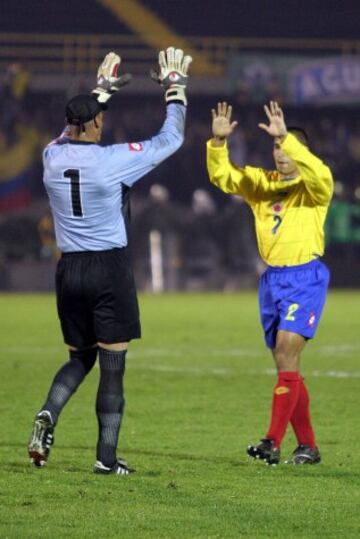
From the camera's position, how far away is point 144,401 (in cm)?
1104

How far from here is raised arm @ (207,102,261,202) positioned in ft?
26.0

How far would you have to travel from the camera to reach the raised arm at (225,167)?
7922mm

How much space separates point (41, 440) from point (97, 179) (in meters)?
1.34

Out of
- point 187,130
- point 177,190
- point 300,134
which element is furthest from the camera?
point 187,130

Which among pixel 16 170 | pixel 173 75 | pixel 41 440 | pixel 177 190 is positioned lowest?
pixel 177 190

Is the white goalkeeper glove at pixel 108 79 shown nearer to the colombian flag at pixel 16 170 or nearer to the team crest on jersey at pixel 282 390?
the team crest on jersey at pixel 282 390

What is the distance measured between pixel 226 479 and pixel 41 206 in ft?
82.9

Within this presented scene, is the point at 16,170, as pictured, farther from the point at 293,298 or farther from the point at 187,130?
the point at 293,298

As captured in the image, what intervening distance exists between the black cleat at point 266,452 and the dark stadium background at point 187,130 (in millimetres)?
22363

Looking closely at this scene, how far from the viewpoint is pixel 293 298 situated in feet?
25.6

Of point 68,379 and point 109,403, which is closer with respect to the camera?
point 109,403

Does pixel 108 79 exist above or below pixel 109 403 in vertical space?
above

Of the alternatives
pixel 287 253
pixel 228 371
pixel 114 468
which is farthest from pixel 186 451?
pixel 228 371

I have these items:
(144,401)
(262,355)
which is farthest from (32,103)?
(144,401)
